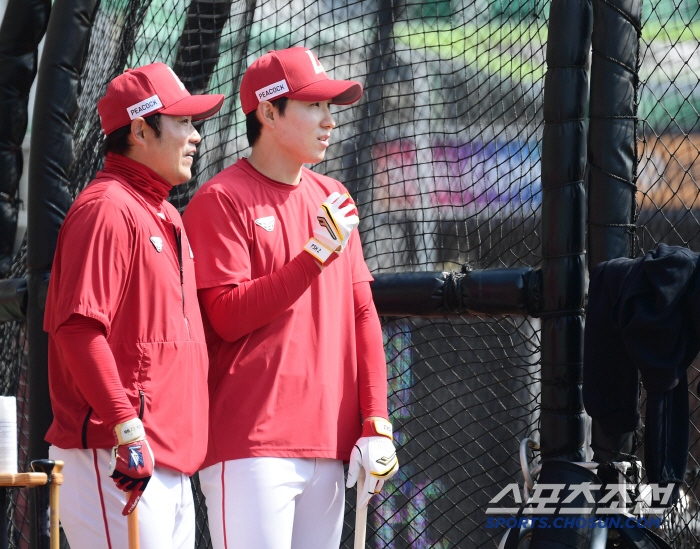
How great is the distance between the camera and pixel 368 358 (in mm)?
2254

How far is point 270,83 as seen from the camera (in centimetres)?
226

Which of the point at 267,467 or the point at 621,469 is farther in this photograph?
the point at 621,469

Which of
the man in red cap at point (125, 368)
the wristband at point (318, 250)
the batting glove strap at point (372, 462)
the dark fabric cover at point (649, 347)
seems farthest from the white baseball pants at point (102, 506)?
the dark fabric cover at point (649, 347)

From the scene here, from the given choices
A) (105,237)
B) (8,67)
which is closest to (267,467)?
(105,237)

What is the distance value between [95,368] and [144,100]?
72 centimetres

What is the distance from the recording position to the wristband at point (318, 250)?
79.4 inches

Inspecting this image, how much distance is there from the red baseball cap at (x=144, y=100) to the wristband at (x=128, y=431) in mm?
792

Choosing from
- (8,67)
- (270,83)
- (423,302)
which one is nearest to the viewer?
(270,83)

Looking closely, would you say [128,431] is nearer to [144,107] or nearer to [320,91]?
[144,107]

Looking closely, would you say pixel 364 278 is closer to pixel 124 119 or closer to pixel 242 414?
pixel 242 414

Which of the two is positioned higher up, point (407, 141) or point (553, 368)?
point (407, 141)

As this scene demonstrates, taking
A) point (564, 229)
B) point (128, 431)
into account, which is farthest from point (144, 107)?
point (564, 229)

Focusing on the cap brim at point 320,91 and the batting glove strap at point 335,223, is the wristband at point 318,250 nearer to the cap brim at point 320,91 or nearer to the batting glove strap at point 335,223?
the batting glove strap at point 335,223

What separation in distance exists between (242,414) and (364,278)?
54cm
